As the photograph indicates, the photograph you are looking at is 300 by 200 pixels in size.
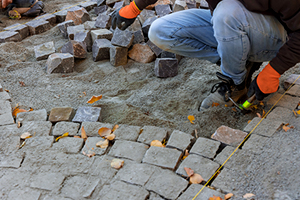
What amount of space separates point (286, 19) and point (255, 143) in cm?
95

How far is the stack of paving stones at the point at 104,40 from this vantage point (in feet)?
10.6

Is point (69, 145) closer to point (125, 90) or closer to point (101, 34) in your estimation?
point (125, 90)

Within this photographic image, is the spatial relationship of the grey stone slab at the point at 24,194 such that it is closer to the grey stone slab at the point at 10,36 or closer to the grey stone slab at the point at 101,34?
the grey stone slab at the point at 101,34

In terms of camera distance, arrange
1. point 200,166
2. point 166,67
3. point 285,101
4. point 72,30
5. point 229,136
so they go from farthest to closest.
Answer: point 72,30 < point 166,67 < point 285,101 < point 229,136 < point 200,166

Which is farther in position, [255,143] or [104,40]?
[104,40]

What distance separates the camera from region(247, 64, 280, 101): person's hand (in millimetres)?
1979

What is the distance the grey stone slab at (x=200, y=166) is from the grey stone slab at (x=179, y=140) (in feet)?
0.38

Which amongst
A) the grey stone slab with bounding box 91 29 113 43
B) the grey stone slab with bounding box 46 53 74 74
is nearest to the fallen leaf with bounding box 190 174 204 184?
the grey stone slab with bounding box 46 53 74 74

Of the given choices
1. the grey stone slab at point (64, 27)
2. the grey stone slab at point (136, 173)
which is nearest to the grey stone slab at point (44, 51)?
the grey stone slab at point (64, 27)

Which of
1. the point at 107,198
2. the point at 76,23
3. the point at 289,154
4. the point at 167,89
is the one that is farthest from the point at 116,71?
the point at 289,154

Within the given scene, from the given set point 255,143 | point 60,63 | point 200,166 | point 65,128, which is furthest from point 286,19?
point 60,63

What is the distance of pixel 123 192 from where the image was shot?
61.1 inches

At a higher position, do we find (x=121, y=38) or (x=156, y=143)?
(x=121, y=38)

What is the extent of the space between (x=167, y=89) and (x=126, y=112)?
710mm
